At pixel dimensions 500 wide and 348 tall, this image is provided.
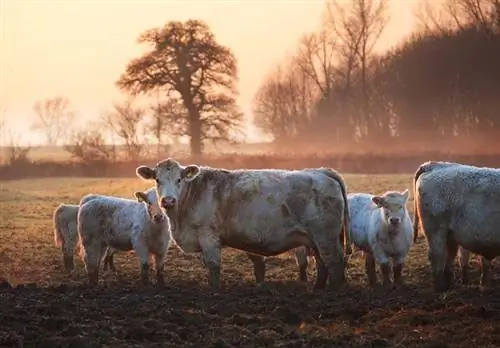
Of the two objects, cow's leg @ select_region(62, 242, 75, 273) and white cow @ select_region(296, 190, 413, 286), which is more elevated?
white cow @ select_region(296, 190, 413, 286)

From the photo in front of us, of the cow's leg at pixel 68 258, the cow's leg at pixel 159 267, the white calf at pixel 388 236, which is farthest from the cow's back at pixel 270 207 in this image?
the cow's leg at pixel 68 258

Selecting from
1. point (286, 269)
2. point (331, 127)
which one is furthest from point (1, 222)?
point (331, 127)

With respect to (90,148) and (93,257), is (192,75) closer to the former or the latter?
(90,148)

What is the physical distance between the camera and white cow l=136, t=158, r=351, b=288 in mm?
12547

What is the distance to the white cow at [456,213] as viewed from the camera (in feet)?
38.0

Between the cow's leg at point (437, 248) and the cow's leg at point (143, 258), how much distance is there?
5.58 metres

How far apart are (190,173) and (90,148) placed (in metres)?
42.0

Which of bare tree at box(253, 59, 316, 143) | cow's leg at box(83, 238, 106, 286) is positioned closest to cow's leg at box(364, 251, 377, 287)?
cow's leg at box(83, 238, 106, 286)

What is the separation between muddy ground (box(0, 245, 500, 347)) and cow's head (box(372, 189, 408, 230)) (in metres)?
1.38

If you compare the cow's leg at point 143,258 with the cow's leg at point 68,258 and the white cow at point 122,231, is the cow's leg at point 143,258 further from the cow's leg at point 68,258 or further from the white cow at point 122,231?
the cow's leg at point 68,258

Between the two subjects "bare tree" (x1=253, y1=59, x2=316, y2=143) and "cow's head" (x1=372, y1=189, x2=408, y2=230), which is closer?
"cow's head" (x1=372, y1=189, x2=408, y2=230)

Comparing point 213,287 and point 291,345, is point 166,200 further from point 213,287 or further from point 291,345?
point 291,345

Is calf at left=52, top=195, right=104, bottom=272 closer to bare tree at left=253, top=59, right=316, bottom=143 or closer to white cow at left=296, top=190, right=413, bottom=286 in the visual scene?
white cow at left=296, top=190, right=413, bottom=286

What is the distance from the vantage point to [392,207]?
14.2 m
